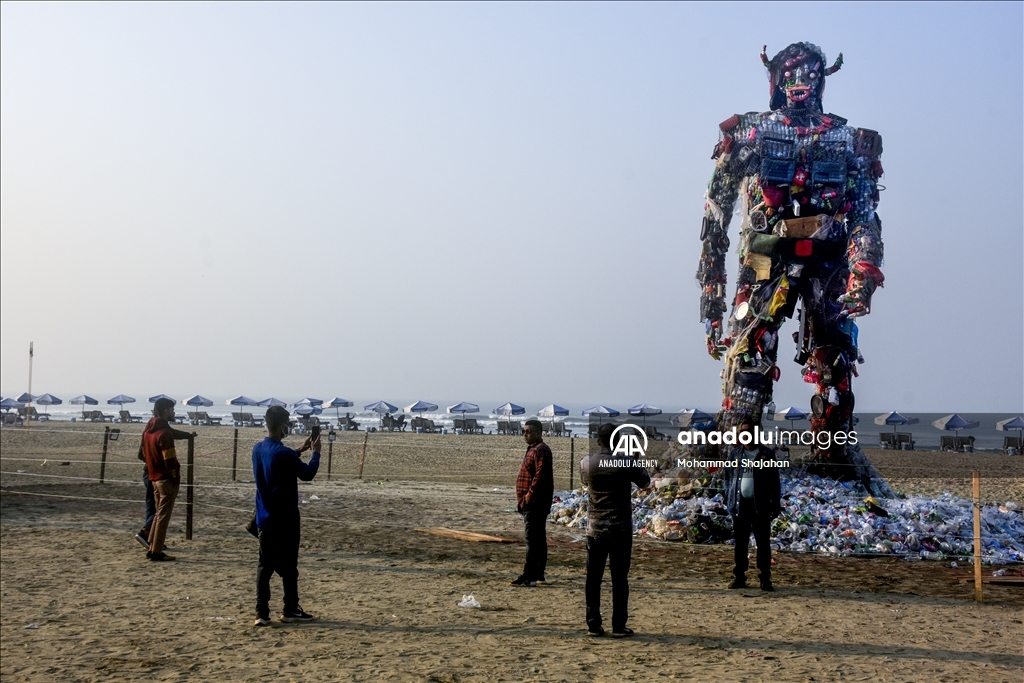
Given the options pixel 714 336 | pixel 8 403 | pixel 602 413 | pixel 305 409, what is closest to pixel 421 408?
pixel 305 409

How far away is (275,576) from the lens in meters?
9.16

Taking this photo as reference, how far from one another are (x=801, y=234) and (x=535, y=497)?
604 centimetres

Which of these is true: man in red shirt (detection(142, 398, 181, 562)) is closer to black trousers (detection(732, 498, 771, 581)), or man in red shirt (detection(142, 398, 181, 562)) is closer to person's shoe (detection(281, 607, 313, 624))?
person's shoe (detection(281, 607, 313, 624))

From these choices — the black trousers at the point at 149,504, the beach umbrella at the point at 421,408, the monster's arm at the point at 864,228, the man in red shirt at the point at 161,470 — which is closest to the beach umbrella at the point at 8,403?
the beach umbrella at the point at 421,408

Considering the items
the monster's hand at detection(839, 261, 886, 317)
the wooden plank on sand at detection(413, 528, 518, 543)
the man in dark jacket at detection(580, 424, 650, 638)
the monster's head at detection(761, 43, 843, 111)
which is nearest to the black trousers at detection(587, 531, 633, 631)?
the man in dark jacket at detection(580, 424, 650, 638)

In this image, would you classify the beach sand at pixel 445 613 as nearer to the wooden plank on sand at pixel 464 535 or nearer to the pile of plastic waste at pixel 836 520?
the wooden plank on sand at pixel 464 535

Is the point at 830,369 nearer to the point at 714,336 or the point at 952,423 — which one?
the point at 714,336

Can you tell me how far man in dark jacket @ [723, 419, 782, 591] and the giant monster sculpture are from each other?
12.2ft

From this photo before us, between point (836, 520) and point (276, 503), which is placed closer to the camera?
point (276, 503)

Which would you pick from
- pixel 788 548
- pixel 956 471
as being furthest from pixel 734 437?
pixel 956 471

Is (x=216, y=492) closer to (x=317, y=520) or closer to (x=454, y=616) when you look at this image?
(x=317, y=520)

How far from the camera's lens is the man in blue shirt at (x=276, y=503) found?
689cm

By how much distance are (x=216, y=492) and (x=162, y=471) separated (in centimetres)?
672

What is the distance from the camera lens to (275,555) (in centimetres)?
691
